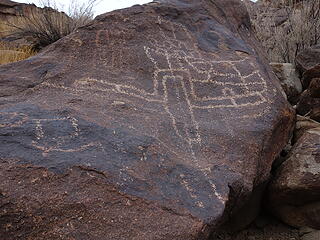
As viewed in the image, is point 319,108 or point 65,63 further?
point 319,108

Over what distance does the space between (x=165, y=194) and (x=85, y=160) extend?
39 cm

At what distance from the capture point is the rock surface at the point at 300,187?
241 centimetres

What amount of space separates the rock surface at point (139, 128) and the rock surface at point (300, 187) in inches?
5.3

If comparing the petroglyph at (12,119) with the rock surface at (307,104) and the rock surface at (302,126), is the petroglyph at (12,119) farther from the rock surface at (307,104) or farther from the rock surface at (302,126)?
the rock surface at (307,104)

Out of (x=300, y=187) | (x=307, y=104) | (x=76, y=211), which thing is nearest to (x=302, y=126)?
(x=307, y=104)

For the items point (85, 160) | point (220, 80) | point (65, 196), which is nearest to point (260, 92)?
point (220, 80)

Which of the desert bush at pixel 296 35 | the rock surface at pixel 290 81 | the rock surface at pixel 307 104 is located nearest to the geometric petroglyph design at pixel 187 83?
the rock surface at pixel 307 104

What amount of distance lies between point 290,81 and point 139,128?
2.71 meters

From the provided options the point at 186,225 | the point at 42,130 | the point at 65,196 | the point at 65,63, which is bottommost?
the point at 186,225

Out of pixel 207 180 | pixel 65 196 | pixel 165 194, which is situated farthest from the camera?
pixel 207 180

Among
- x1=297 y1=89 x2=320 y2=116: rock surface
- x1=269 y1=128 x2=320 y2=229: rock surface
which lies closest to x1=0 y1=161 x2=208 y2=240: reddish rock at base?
x1=269 y1=128 x2=320 y2=229: rock surface

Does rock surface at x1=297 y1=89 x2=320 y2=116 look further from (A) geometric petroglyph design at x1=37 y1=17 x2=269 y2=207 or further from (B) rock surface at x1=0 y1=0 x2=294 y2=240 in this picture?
(A) geometric petroglyph design at x1=37 y1=17 x2=269 y2=207

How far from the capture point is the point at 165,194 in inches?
71.7

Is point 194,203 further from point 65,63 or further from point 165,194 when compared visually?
point 65,63
